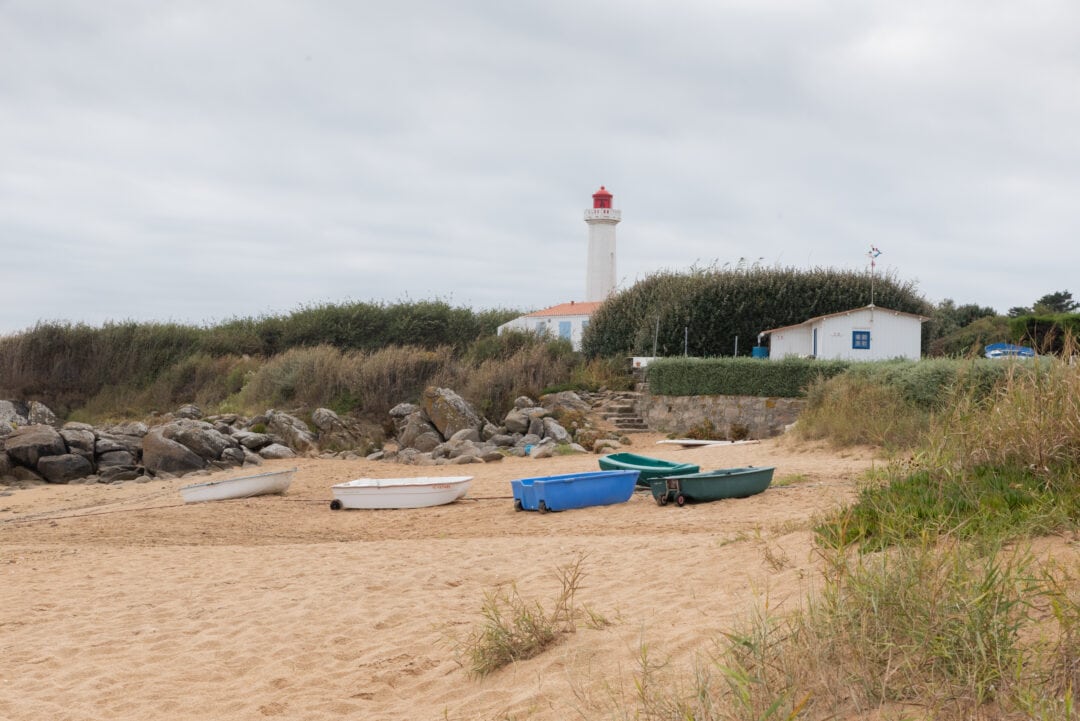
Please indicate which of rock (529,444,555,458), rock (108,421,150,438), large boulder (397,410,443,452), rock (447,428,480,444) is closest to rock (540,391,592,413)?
rock (447,428,480,444)

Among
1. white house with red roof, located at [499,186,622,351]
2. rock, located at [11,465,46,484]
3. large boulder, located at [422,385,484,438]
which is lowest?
rock, located at [11,465,46,484]

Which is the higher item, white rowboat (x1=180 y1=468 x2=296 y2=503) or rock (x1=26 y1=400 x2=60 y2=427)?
rock (x1=26 y1=400 x2=60 y2=427)

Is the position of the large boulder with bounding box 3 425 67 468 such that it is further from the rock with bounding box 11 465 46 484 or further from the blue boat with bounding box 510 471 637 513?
the blue boat with bounding box 510 471 637 513

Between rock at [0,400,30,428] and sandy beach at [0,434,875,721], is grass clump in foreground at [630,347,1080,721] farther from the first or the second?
rock at [0,400,30,428]

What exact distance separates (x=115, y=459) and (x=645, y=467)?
12179 mm

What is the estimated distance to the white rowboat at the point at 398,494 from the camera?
15.0 m

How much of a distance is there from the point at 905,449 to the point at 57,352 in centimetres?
3013

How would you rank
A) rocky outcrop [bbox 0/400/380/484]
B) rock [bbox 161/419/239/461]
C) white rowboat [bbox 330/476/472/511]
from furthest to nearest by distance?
rock [bbox 161/419/239/461] < rocky outcrop [bbox 0/400/380/484] < white rowboat [bbox 330/476/472/511]

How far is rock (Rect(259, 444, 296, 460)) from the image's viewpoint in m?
22.5

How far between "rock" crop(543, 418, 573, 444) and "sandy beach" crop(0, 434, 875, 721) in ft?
29.2

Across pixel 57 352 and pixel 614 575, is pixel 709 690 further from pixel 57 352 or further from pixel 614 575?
pixel 57 352

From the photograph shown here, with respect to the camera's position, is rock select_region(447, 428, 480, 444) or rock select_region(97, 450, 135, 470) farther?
rock select_region(447, 428, 480, 444)

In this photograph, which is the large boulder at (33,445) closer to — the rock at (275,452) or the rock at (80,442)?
the rock at (80,442)

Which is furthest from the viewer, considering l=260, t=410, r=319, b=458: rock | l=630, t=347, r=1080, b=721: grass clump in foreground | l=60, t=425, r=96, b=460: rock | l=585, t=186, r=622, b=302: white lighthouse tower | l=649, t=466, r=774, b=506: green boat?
l=585, t=186, r=622, b=302: white lighthouse tower
